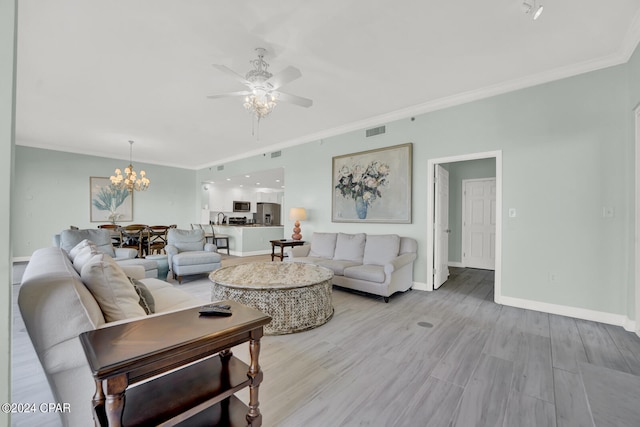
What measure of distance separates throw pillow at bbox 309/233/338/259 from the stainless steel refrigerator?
256 inches

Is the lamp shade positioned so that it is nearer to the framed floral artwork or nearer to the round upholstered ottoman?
the framed floral artwork

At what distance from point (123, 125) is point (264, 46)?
418 centimetres

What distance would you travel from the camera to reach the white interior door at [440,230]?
4.33 metres

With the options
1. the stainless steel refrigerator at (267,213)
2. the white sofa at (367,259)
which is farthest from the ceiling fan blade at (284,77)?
the stainless steel refrigerator at (267,213)

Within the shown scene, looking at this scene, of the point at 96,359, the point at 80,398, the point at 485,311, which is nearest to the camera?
the point at 96,359

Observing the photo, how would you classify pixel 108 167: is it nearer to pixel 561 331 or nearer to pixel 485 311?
pixel 485 311

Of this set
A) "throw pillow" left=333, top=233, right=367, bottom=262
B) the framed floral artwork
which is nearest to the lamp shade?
the framed floral artwork

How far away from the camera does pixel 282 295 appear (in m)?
2.69

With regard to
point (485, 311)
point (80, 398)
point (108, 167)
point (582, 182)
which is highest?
point (108, 167)

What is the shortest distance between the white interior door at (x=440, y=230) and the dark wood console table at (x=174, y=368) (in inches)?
143

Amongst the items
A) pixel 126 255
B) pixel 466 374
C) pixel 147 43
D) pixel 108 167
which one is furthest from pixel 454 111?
pixel 108 167

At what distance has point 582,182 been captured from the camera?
10.3ft

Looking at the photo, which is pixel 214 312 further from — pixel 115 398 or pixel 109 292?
pixel 109 292

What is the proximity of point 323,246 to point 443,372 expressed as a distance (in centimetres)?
311
